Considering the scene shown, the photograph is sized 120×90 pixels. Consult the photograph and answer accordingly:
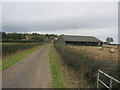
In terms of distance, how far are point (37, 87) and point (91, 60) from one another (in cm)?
298

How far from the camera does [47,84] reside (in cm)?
593

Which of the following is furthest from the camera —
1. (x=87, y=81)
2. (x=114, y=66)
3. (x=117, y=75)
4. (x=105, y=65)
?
Answer: (x=87, y=81)

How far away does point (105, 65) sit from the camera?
523 centimetres

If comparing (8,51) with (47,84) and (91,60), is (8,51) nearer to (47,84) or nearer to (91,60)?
(47,84)

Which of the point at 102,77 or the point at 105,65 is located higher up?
the point at 105,65

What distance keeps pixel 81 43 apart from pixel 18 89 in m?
52.2

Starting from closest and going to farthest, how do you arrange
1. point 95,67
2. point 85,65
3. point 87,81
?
point 95,67, point 87,81, point 85,65

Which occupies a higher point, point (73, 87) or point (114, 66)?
point (114, 66)

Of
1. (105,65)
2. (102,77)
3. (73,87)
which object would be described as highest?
(105,65)

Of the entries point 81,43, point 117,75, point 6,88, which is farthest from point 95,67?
point 81,43

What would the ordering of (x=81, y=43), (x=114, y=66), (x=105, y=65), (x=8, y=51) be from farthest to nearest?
(x=81, y=43) → (x=8, y=51) → (x=105, y=65) → (x=114, y=66)

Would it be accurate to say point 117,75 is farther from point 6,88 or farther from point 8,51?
point 8,51

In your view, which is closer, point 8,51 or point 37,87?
point 37,87

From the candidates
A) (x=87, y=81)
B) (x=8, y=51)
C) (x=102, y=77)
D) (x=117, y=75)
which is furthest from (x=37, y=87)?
(x=8, y=51)
